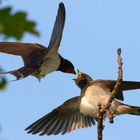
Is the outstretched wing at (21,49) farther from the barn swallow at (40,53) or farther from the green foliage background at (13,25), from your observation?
the green foliage background at (13,25)

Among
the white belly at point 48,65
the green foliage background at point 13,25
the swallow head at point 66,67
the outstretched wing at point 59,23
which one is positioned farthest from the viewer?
the swallow head at point 66,67

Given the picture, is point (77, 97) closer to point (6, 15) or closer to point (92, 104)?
point (92, 104)

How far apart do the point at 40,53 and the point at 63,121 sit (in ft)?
3.91

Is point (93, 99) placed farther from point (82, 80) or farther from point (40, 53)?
point (40, 53)

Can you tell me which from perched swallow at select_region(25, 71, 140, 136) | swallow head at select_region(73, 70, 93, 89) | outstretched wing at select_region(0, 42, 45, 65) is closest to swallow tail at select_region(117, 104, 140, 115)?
perched swallow at select_region(25, 71, 140, 136)

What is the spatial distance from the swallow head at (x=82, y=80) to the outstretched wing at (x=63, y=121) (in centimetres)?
25

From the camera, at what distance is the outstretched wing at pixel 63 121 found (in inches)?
237

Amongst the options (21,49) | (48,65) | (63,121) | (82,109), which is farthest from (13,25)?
(21,49)

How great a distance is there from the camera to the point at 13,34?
1087 mm

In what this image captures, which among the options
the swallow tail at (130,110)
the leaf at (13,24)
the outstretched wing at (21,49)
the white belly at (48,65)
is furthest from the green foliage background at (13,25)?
the white belly at (48,65)

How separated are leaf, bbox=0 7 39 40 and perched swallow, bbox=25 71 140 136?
12.9ft

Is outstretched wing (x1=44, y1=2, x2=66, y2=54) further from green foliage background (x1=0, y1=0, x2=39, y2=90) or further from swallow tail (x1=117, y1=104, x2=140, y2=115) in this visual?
green foliage background (x1=0, y1=0, x2=39, y2=90)

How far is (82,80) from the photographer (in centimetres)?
631

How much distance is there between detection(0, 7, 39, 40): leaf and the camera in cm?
108
